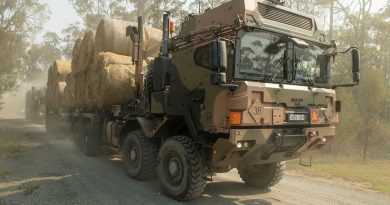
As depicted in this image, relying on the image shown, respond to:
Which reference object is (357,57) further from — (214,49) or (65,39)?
(65,39)

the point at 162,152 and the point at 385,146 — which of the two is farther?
the point at 385,146

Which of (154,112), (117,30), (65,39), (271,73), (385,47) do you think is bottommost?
(154,112)

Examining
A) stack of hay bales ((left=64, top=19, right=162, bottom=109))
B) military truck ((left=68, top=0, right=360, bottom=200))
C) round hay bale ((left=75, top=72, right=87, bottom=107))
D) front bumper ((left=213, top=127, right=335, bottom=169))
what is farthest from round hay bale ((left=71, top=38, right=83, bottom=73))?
front bumper ((left=213, top=127, right=335, bottom=169))

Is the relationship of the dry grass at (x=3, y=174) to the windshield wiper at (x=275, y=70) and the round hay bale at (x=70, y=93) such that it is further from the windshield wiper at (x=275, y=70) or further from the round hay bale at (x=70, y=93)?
the windshield wiper at (x=275, y=70)

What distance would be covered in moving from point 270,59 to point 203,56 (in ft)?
3.74

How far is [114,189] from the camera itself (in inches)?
296

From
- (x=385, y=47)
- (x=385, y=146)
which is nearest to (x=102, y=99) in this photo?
(x=385, y=146)

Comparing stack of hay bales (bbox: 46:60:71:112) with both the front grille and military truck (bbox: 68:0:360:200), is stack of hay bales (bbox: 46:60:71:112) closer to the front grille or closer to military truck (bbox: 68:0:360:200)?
military truck (bbox: 68:0:360:200)

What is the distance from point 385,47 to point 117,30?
3170 centimetres

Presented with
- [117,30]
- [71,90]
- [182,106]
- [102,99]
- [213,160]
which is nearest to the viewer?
[213,160]

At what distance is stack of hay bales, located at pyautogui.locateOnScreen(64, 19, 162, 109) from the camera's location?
10125 mm

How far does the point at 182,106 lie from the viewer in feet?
22.6

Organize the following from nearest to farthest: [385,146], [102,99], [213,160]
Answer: [213,160], [102,99], [385,146]

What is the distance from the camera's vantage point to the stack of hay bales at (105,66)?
33.2 feet
